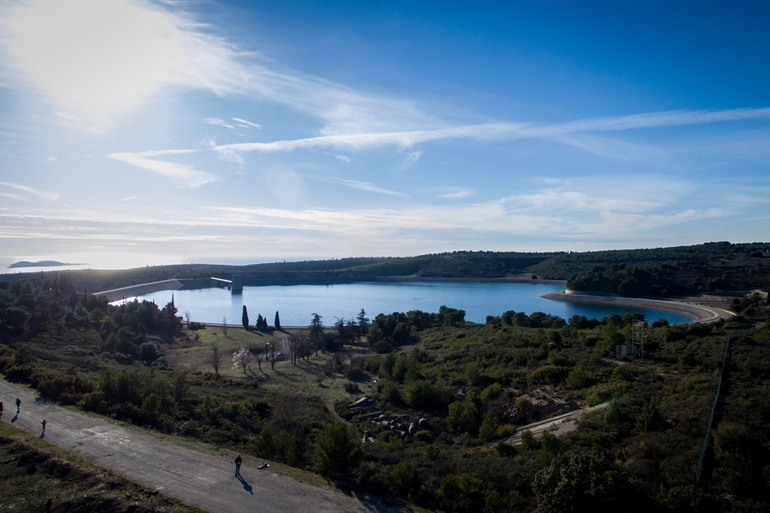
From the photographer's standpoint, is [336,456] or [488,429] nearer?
[336,456]

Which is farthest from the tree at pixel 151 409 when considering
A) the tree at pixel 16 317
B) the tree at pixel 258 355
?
the tree at pixel 16 317

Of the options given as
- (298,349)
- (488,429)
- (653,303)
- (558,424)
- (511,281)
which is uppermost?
(511,281)

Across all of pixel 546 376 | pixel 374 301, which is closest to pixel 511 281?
pixel 374 301

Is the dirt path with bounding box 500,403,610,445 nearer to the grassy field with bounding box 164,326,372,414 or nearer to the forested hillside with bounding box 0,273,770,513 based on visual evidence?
the forested hillside with bounding box 0,273,770,513

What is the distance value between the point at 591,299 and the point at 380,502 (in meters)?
74.7

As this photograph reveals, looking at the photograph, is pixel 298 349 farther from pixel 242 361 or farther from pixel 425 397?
pixel 425 397

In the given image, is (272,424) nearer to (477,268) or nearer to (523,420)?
(523,420)

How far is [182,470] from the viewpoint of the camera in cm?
1040

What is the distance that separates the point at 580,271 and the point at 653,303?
1409 inches

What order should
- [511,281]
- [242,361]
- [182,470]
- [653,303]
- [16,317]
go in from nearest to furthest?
1. [182,470]
2. [242,361]
3. [16,317]
4. [653,303]
5. [511,281]

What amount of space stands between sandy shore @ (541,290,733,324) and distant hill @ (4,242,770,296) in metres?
2.75

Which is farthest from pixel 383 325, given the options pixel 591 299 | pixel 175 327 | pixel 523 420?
pixel 591 299

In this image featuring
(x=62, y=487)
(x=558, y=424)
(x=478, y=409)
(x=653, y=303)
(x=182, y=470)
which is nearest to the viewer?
(x=62, y=487)

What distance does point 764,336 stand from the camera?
20453mm
